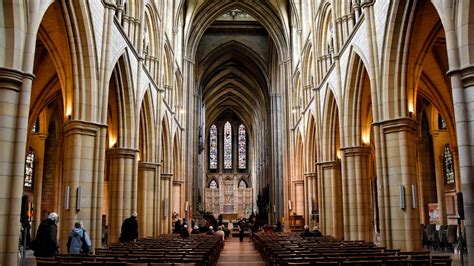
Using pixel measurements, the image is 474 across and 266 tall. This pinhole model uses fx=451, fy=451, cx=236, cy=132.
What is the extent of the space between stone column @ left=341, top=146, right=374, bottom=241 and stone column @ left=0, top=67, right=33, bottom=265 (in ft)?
43.5

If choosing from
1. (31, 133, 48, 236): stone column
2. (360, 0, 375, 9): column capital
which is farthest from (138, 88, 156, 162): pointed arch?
(360, 0, 375, 9): column capital

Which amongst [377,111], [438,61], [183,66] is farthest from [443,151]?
[183,66]

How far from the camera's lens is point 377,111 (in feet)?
48.6

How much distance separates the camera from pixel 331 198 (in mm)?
23219

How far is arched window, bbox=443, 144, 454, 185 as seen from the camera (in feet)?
86.3

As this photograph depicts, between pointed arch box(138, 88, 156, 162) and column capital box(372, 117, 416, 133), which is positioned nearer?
column capital box(372, 117, 416, 133)

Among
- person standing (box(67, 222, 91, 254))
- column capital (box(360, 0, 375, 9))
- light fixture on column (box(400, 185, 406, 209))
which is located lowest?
person standing (box(67, 222, 91, 254))

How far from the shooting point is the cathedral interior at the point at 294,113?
370 inches

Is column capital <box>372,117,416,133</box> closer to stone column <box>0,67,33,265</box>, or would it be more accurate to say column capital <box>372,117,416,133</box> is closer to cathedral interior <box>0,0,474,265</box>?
cathedral interior <box>0,0,474,265</box>

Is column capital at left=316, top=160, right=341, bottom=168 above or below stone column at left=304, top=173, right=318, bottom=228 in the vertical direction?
above

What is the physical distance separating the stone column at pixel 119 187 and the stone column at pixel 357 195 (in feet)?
29.7

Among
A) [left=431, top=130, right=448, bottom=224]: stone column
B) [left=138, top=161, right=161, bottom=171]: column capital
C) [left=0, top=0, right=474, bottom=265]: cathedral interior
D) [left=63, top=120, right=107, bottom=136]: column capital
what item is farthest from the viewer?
[left=431, top=130, right=448, bottom=224]: stone column

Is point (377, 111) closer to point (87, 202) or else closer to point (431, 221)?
point (87, 202)

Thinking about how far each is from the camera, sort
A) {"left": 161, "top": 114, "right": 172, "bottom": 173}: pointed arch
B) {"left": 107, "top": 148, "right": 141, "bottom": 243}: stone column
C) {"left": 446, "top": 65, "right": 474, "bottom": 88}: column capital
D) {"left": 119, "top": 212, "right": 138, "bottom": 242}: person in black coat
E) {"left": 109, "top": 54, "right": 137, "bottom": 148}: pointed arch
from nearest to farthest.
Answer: {"left": 446, "top": 65, "right": 474, "bottom": 88}: column capital < {"left": 119, "top": 212, "right": 138, "bottom": 242}: person in black coat < {"left": 107, "top": 148, "right": 141, "bottom": 243}: stone column < {"left": 109, "top": 54, "right": 137, "bottom": 148}: pointed arch < {"left": 161, "top": 114, "right": 172, "bottom": 173}: pointed arch
